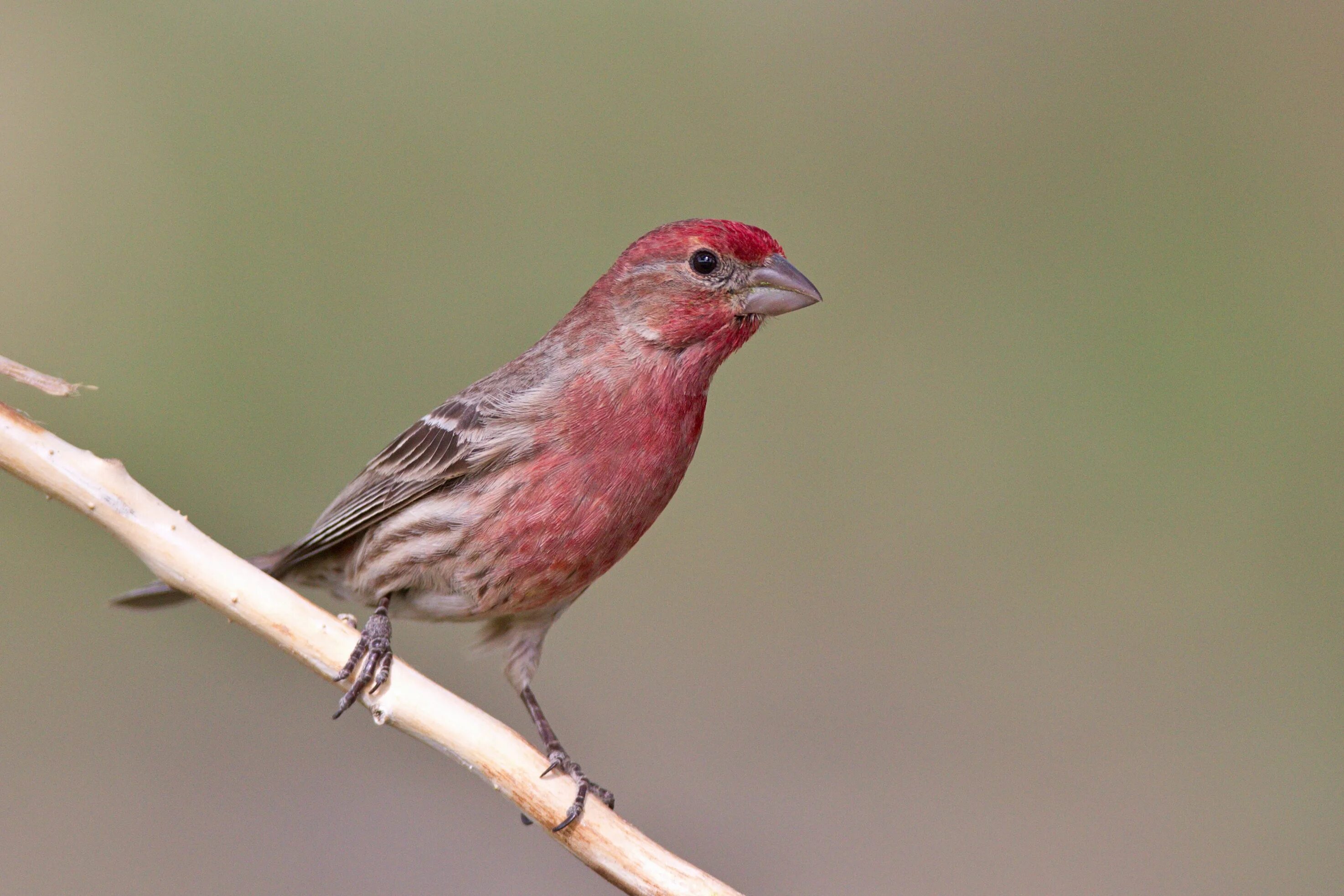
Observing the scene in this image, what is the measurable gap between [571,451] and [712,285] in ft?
1.28

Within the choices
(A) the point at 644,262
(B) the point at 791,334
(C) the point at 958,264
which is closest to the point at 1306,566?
(C) the point at 958,264

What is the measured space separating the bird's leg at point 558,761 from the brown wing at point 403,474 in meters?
0.49

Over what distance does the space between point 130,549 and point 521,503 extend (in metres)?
0.68

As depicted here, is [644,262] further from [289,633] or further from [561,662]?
[561,662]

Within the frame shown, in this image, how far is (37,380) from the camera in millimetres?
1564

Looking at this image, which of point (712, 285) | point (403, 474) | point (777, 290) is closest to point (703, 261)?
point (712, 285)

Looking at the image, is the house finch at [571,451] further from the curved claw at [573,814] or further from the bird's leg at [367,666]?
the curved claw at [573,814]

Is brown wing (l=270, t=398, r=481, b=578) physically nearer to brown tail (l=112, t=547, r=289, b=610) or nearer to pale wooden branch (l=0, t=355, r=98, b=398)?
brown tail (l=112, t=547, r=289, b=610)

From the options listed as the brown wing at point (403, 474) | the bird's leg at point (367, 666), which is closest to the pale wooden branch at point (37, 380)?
the bird's leg at point (367, 666)

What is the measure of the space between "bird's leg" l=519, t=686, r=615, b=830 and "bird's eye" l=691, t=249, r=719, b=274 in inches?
35.5

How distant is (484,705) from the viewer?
358 centimetres

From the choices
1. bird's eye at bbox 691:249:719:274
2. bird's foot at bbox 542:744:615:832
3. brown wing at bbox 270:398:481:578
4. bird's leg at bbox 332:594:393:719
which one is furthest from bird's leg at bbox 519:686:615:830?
bird's eye at bbox 691:249:719:274

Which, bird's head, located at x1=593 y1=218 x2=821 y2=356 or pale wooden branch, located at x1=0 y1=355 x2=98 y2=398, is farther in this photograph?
bird's head, located at x1=593 y1=218 x2=821 y2=356

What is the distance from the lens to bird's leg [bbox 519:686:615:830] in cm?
215
